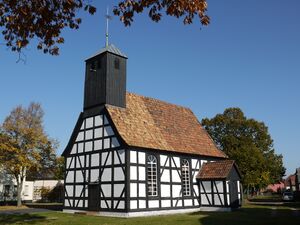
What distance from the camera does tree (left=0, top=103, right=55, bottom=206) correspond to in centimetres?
3359

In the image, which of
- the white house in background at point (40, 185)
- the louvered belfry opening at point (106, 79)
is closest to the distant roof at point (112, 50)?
the louvered belfry opening at point (106, 79)

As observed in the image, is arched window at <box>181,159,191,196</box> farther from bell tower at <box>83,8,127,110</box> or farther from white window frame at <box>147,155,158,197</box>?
bell tower at <box>83,8,127,110</box>

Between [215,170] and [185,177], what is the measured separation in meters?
2.74

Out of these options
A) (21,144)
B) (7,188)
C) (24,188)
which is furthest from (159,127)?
(7,188)

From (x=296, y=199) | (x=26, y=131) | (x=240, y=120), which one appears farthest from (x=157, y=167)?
(x=296, y=199)

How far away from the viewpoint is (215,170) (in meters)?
27.4

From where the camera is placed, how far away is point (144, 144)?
23.6 m

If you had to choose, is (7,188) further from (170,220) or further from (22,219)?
(170,220)

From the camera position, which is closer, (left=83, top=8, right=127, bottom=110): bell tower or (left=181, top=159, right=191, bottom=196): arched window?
(left=83, top=8, right=127, bottom=110): bell tower

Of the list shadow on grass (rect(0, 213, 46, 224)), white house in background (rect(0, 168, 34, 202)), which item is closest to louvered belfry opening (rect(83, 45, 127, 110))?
shadow on grass (rect(0, 213, 46, 224))

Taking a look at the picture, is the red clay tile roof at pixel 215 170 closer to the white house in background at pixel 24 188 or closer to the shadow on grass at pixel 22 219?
the shadow on grass at pixel 22 219

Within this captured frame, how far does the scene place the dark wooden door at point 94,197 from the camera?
23.4 metres

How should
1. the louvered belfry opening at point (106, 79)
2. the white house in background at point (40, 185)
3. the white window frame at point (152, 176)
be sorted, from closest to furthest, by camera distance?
the white window frame at point (152, 176), the louvered belfry opening at point (106, 79), the white house in background at point (40, 185)

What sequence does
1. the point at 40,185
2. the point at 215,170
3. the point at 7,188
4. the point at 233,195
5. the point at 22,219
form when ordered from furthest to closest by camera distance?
the point at 40,185 → the point at 7,188 → the point at 215,170 → the point at 233,195 → the point at 22,219
